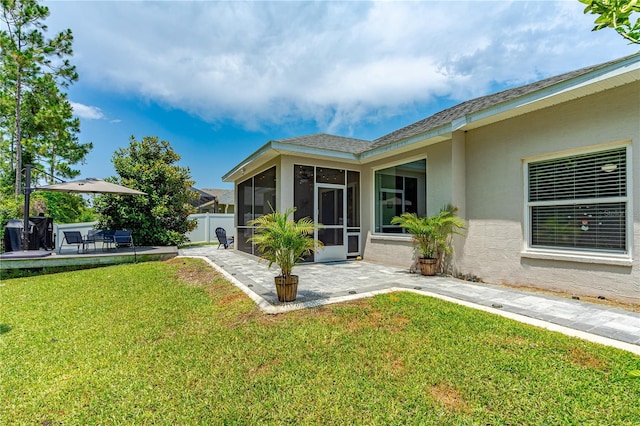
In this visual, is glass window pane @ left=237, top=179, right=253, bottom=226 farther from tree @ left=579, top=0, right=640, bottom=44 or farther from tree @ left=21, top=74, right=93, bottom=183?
tree @ left=579, top=0, right=640, bottom=44

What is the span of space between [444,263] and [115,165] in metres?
15.5

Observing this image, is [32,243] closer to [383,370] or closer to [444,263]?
[383,370]

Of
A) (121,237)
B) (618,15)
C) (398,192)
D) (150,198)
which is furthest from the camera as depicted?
(150,198)

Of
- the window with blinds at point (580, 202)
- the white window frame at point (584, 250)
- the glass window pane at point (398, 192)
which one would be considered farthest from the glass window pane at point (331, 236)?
the window with blinds at point (580, 202)

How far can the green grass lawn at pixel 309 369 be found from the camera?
2.48 metres

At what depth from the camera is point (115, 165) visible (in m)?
14.3

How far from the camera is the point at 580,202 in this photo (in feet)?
18.3

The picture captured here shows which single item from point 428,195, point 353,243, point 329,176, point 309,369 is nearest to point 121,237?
point 329,176

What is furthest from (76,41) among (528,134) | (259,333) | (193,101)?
(528,134)

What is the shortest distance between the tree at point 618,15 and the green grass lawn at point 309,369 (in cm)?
271

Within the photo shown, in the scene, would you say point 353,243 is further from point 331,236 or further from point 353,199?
point 353,199

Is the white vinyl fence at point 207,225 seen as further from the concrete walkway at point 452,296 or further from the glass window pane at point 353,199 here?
the glass window pane at point 353,199

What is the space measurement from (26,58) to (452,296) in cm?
2441

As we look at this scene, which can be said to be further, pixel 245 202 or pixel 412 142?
pixel 245 202
